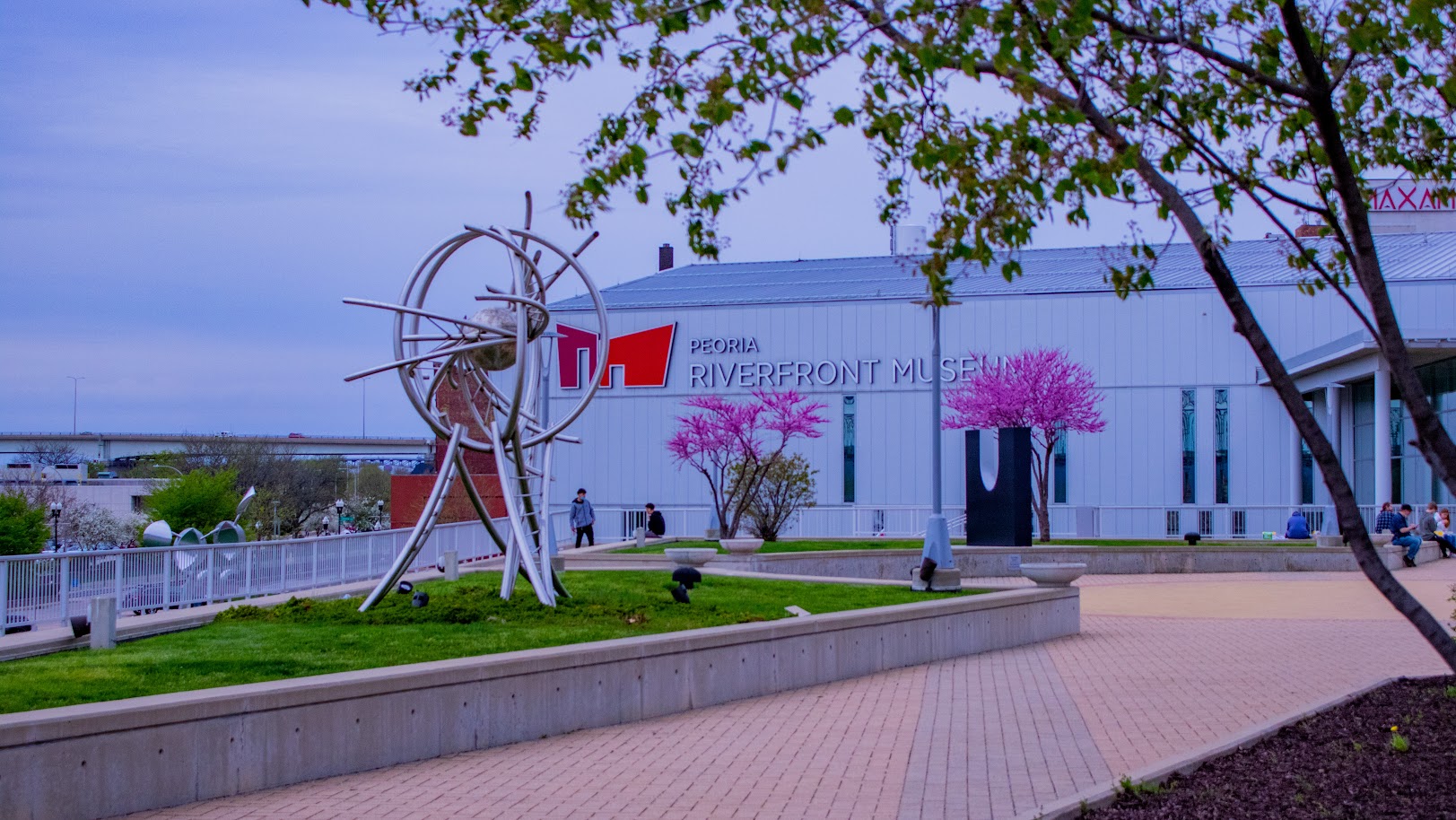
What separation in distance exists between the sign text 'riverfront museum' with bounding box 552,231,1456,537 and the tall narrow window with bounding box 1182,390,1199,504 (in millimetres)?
44

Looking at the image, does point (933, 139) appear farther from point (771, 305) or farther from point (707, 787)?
point (771, 305)

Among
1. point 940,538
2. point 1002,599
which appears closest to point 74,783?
point 1002,599

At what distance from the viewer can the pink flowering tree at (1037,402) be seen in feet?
128

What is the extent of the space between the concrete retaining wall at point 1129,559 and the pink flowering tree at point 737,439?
723cm

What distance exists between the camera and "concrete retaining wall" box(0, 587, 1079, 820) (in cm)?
760

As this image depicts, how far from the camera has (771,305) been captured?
45688 millimetres

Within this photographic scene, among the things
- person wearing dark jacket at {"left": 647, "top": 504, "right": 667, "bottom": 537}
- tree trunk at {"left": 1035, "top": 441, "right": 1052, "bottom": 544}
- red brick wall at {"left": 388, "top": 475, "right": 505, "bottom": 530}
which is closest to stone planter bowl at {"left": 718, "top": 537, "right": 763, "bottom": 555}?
tree trunk at {"left": 1035, "top": 441, "right": 1052, "bottom": 544}

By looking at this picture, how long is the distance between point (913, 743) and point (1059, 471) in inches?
1350

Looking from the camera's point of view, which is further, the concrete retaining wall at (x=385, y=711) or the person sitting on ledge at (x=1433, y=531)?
the person sitting on ledge at (x=1433, y=531)

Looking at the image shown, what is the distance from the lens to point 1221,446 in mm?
42250

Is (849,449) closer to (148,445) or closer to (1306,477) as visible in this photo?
(1306,477)

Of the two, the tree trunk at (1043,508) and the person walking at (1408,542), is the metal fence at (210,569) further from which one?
the person walking at (1408,542)

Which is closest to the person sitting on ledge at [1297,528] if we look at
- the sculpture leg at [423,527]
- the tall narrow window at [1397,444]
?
the tall narrow window at [1397,444]

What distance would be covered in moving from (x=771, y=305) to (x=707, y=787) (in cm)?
3736
